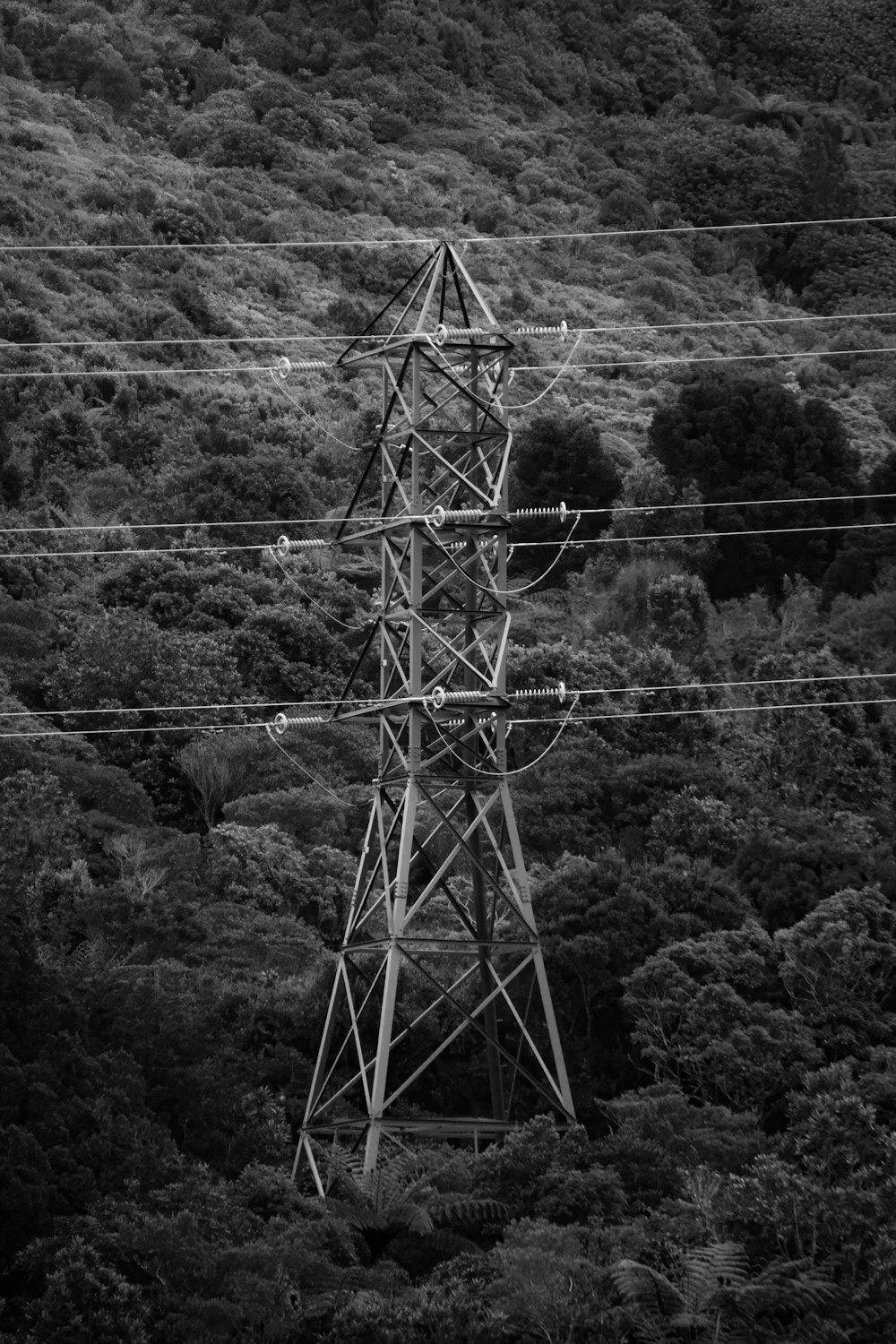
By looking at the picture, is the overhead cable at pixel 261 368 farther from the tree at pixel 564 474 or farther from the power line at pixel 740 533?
the power line at pixel 740 533

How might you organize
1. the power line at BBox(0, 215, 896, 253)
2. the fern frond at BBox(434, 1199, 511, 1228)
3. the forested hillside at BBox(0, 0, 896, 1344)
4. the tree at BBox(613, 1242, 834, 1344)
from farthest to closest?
1. the power line at BBox(0, 215, 896, 253)
2. the fern frond at BBox(434, 1199, 511, 1228)
3. the forested hillside at BBox(0, 0, 896, 1344)
4. the tree at BBox(613, 1242, 834, 1344)

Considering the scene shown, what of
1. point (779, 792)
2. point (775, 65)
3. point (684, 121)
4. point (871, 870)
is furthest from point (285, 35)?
point (871, 870)

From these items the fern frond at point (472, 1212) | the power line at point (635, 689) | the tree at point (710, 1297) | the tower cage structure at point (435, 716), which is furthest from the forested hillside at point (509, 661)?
the tower cage structure at point (435, 716)

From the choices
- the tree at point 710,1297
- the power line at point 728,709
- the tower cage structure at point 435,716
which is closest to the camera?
the tree at point 710,1297

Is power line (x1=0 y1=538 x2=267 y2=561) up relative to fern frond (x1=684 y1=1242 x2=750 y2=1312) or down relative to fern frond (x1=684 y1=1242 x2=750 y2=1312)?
up

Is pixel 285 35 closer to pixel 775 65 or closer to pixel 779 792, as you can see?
pixel 775 65

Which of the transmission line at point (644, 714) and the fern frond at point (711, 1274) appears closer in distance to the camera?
the fern frond at point (711, 1274)

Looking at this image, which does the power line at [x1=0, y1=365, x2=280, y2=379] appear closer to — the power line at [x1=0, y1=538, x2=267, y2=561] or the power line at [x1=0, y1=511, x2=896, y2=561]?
the power line at [x1=0, y1=538, x2=267, y2=561]

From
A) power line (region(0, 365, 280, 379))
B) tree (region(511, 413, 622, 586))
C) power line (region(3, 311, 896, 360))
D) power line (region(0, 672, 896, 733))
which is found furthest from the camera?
power line (region(0, 365, 280, 379))

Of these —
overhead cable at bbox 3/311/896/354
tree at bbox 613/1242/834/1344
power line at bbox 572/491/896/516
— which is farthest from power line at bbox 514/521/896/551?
tree at bbox 613/1242/834/1344
